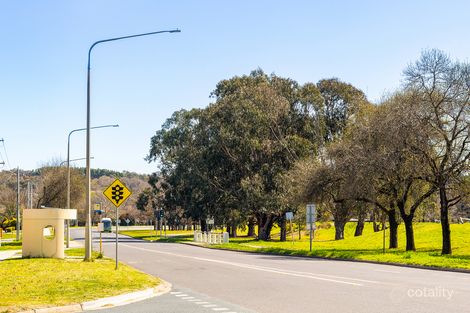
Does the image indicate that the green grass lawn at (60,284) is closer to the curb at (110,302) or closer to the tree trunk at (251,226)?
the curb at (110,302)

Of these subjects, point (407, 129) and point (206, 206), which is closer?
point (407, 129)

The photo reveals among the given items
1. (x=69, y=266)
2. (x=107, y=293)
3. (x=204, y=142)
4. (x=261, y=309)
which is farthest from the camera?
(x=204, y=142)

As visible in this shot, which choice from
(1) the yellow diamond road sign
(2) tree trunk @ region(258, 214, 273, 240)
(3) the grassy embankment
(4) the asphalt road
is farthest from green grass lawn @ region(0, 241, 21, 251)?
(4) the asphalt road

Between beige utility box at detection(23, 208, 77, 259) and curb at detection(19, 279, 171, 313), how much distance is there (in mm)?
15855

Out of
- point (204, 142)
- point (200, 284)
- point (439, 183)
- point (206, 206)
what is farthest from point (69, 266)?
point (206, 206)

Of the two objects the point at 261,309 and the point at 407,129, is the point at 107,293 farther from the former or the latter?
the point at 407,129

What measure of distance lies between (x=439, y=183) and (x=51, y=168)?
149 feet

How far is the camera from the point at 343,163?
4072 cm

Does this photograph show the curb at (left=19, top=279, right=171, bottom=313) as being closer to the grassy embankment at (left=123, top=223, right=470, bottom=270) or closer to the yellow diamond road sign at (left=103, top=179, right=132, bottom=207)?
the yellow diamond road sign at (left=103, top=179, right=132, bottom=207)

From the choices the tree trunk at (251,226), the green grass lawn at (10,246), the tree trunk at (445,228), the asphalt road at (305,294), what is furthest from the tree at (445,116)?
the tree trunk at (251,226)

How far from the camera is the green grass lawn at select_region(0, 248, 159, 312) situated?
552 inches

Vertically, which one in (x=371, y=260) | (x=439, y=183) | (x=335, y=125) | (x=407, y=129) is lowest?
(x=371, y=260)

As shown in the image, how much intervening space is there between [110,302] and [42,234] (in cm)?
1897

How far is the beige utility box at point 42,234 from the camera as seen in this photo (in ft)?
104
